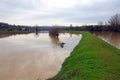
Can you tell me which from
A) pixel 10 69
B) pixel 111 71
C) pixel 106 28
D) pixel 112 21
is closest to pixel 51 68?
pixel 10 69

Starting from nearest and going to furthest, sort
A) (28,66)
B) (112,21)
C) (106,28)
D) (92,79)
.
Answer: (92,79) < (28,66) < (106,28) < (112,21)

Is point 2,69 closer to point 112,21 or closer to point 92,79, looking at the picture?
point 92,79

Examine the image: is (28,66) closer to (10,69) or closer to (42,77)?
(10,69)

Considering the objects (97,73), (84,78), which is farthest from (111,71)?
(84,78)

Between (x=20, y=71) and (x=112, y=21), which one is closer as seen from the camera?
(x=20, y=71)

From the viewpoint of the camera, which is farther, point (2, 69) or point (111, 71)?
point (2, 69)

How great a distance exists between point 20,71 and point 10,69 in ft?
4.44

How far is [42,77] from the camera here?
1623 centimetres

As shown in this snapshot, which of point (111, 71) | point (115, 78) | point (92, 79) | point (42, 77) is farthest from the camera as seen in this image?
point (42, 77)

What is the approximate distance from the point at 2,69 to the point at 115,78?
10.8 metres

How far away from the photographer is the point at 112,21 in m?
131

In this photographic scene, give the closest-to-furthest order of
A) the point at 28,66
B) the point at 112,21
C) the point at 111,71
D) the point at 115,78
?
the point at 115,78, the point at 111,71, the point at 28,66, the point at 112,21

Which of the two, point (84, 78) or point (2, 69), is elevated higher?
point (84, 78)

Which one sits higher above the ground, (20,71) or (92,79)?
(92,79)
